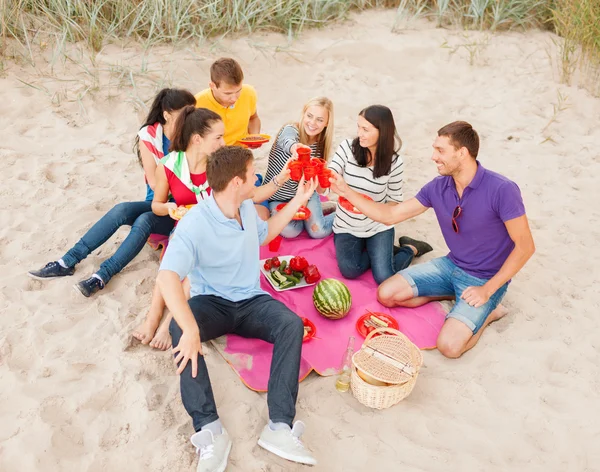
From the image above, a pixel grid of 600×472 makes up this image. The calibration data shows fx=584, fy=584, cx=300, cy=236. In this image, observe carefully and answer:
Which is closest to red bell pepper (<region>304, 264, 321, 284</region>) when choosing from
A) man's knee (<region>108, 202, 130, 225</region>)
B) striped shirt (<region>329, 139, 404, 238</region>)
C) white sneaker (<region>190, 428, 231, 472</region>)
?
striped shirt (<region>329, 139, 404, 238</region>)

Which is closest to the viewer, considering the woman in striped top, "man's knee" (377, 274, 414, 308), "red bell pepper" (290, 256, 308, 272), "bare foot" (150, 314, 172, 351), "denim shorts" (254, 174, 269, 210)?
"bare foot" (150, 314, 172, 351)

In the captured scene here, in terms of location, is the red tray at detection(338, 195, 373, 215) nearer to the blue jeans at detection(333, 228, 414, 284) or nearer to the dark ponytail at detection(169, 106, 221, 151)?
the blue jeans at detection(333, 228, 414, 284)

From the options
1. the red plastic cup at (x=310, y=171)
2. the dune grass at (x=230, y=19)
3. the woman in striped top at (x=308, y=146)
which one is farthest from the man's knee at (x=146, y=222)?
the dune grass at (x=230, y=19)

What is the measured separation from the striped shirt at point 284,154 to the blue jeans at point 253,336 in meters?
1.52

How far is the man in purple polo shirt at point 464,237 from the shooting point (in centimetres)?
368

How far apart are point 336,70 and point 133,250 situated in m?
4.40

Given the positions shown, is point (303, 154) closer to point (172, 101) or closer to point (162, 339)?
point (172, 101)

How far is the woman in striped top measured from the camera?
453 cm

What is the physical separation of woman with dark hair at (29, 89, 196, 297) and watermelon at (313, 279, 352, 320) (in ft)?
4.29

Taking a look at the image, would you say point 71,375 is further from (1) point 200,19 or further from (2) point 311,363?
(1) point 200,19

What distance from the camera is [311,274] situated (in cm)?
439

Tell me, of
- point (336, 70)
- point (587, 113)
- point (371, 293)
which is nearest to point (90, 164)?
point (371, 293)

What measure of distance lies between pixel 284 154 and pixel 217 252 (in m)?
1.63

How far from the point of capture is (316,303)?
409cm
